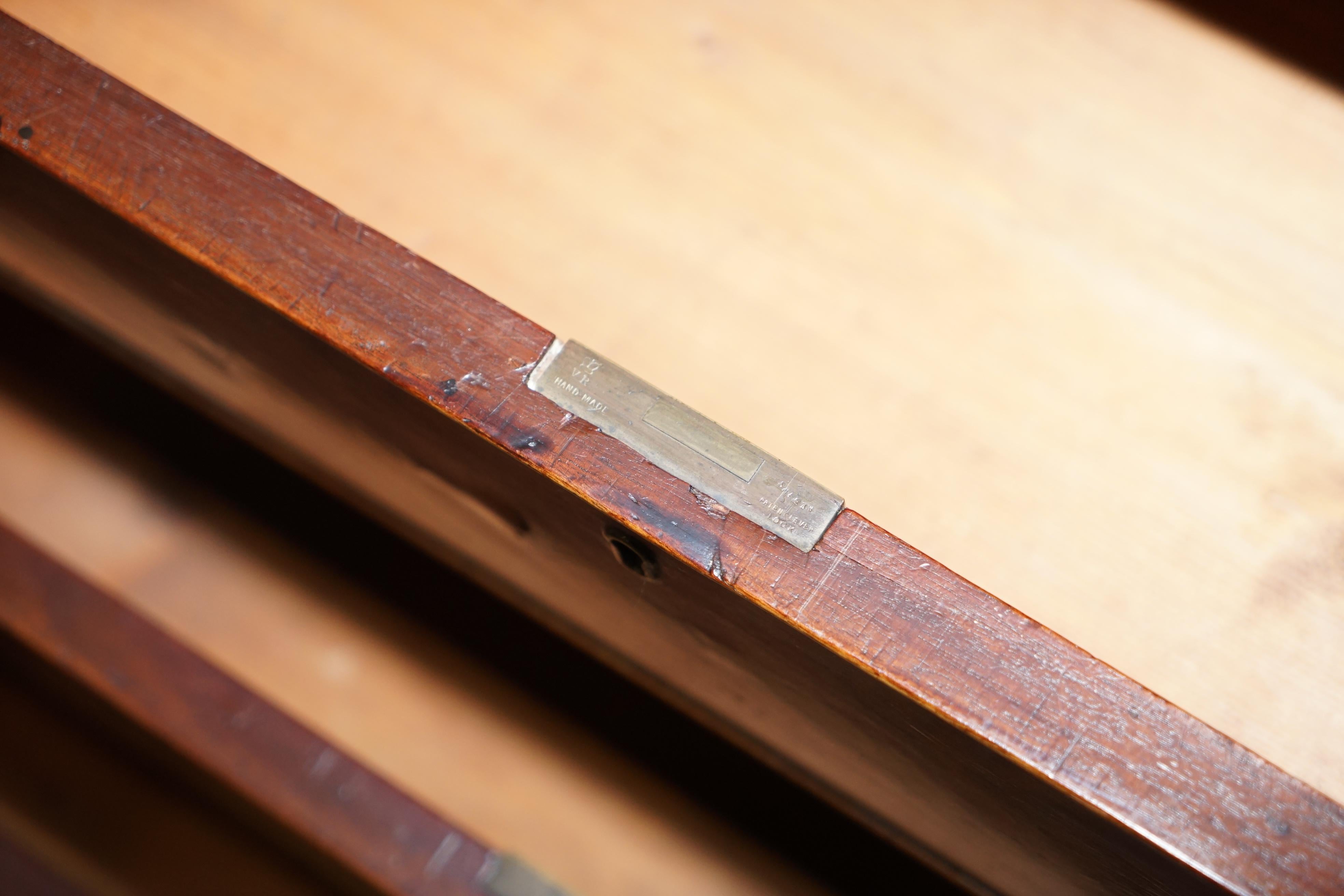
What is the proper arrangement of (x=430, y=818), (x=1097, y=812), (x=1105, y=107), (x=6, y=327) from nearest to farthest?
1. (x=1097, y=812)
2. (x=430, y=818)
3. (x=1105, y=107)
4. (x=6, y=327)

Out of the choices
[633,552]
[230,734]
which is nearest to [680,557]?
[633,552]

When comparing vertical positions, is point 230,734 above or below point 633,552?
below

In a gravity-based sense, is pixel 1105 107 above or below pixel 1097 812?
above

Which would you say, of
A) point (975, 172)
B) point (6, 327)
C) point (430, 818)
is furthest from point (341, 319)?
point (6, 327)

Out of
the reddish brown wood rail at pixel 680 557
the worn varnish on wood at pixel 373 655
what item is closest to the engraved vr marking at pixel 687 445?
the reddish brown wood rail at pixel 680 557

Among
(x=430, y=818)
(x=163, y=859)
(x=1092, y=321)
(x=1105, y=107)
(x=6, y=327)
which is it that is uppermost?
(x=1105, y=107)

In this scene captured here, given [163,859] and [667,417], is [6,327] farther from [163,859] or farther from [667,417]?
[667,417]

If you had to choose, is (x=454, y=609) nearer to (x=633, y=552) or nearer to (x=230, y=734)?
(x=230, y=734)

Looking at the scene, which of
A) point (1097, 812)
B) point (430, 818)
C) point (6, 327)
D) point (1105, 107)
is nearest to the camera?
point (1097, 812)

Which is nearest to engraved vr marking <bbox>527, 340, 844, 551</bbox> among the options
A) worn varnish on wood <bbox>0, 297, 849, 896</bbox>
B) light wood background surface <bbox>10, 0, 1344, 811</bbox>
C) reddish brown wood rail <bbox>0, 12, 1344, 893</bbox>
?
reddish brown wood rail <bbox>0, 12, 1344, 893</bbox>
